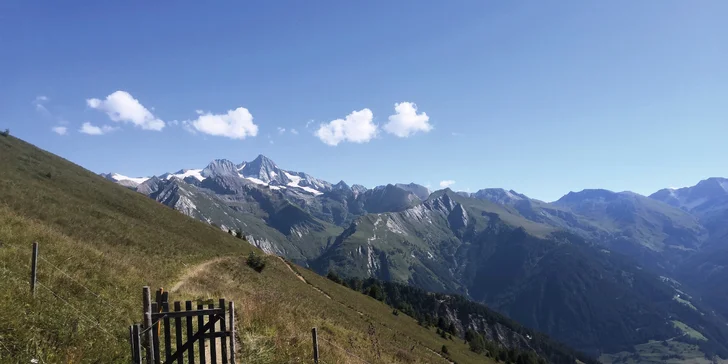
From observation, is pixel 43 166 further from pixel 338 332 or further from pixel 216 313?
pixel 216 313

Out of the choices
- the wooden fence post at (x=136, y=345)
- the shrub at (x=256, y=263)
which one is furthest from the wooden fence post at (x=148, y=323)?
the shrub at (x=256, y=263)

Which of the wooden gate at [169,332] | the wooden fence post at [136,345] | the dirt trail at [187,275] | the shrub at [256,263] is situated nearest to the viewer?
the wooden fence post at [136,345]

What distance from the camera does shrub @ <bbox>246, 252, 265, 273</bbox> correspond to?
197 feet

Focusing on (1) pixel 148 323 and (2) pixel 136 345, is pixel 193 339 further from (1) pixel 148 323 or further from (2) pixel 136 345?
(2) pixel 136 345

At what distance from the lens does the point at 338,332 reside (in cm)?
2688

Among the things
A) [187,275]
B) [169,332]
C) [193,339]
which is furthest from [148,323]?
[187,275]

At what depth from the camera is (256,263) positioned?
60906 mm

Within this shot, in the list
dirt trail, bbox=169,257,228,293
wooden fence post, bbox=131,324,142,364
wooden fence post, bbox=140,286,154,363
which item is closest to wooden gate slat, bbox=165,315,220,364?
wooden fence post, bbox=140,286,154,363

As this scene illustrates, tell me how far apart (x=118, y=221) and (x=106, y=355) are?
56671 millimetres

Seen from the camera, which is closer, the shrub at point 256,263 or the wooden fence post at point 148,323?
the wooden fence post at point 148,323

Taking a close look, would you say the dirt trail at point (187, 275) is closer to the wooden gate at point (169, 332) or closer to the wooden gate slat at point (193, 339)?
the wooden gate at point (169, 332)

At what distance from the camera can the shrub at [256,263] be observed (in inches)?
2369

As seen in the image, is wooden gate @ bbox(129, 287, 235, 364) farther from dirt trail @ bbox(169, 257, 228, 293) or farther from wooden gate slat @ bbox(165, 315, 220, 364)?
dirt trail @ bbox(169, 257, 228, 293)

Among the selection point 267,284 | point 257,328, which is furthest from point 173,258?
point 257,328
